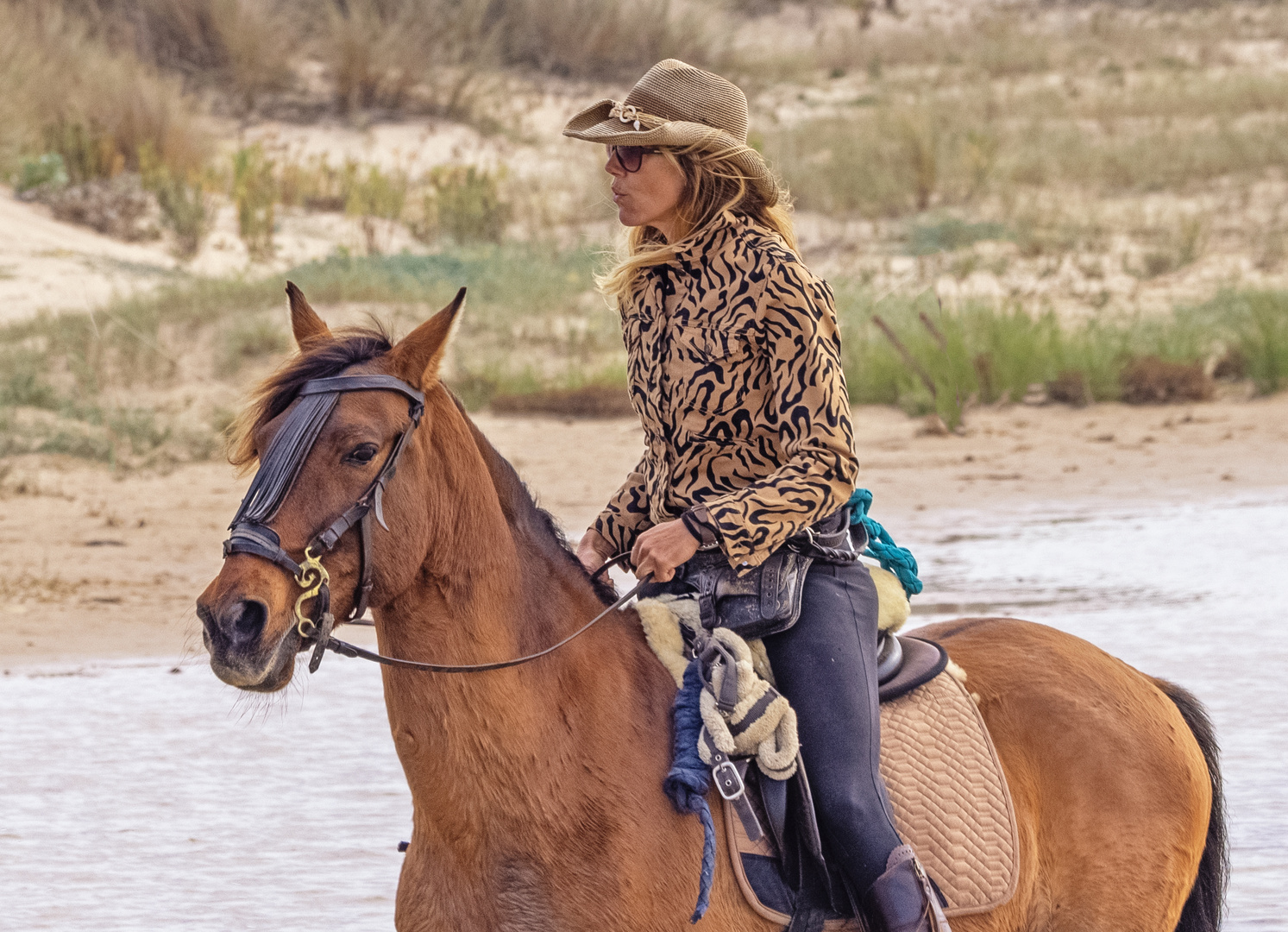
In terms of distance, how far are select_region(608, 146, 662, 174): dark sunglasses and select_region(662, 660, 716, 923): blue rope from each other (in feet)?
Answer: 3.20

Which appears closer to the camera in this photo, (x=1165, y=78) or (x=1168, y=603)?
(x=1168, y=603)

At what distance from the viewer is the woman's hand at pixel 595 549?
3.42 meters

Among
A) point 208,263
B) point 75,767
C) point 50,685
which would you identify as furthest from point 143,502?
point 208,263

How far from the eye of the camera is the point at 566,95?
23094 millimetres

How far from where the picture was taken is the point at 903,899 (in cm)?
296

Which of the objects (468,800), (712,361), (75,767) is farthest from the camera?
(75,767)

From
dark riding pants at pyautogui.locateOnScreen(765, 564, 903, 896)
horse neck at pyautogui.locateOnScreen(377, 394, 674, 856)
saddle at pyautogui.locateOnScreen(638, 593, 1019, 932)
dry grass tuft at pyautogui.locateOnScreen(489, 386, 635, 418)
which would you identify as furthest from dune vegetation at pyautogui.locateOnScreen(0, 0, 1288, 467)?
horse neck at pyautogui.locateOnScreen(377, 394, 674, 856)

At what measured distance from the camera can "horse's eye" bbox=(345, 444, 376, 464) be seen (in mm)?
2676

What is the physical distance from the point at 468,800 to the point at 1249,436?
36.5 ft

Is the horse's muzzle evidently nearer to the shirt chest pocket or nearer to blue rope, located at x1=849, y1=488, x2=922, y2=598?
the shirt chest pocket

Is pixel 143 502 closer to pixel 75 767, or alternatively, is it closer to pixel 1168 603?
pixel 75 767

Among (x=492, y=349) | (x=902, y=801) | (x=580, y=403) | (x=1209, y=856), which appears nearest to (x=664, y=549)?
(x=902, y=801)

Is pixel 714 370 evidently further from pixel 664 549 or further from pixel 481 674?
pixel 481 674

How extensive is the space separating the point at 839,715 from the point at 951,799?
1.07 feet
